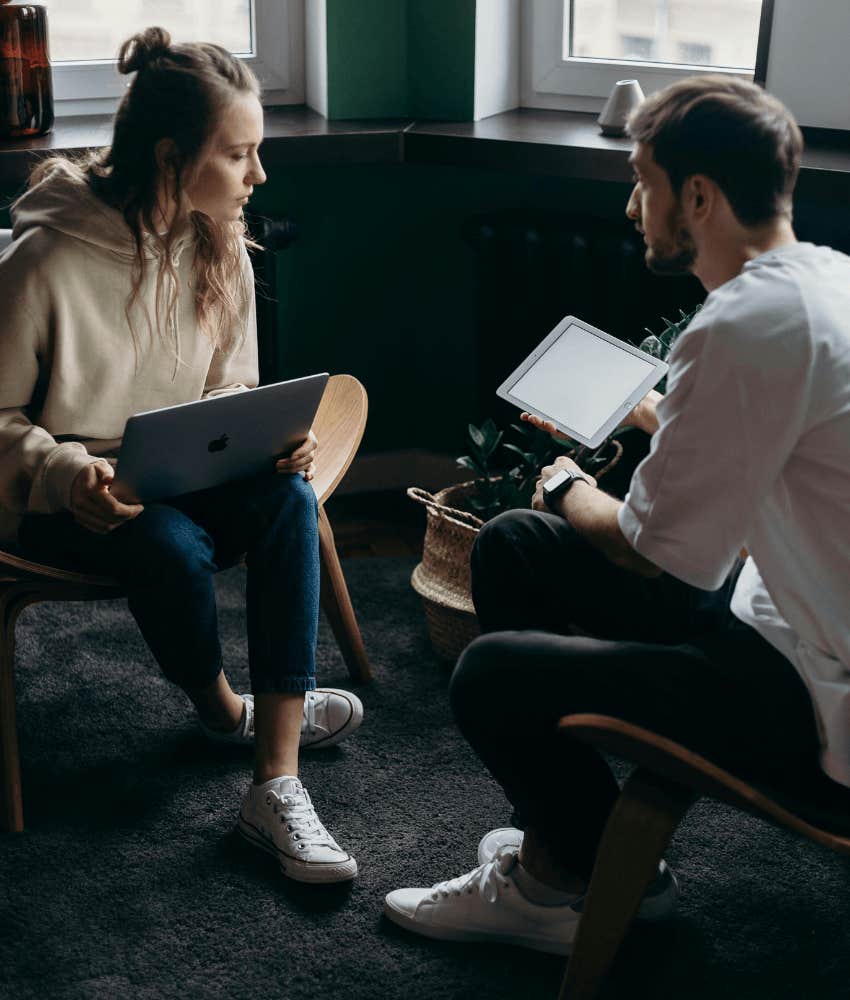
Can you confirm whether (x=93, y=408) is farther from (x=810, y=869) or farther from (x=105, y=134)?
(x=810, y=869)

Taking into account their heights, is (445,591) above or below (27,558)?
below

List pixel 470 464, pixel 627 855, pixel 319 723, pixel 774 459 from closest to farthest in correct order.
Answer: pixel 774 459 → pixel 627 855 → pixel 319 723 → pixel 470 464

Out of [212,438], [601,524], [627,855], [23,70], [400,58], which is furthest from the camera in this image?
[400,58]

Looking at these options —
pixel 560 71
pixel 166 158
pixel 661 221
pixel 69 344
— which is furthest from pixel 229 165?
pixel 560 71

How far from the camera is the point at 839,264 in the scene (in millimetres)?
1224

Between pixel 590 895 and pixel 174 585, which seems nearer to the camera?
pixel 590 895

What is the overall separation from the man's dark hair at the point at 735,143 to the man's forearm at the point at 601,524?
341 mm

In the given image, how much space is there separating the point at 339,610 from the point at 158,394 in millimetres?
489

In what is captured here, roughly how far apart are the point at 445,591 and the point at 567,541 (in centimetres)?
66

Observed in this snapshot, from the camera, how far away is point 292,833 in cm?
166

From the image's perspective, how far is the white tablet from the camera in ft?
5.28

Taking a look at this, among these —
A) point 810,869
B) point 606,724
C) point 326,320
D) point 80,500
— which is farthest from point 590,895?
point 326,320

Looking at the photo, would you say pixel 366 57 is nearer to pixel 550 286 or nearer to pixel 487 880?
pixel 550 286

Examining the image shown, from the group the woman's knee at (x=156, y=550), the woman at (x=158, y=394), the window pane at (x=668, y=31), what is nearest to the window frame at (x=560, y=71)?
the window pane at (x=668, y=31)
